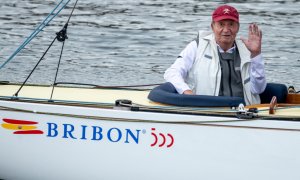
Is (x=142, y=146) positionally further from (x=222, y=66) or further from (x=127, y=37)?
(x=127, y=37)

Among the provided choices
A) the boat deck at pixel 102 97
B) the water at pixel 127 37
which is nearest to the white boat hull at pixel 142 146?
the boat deck at pixel 102 97

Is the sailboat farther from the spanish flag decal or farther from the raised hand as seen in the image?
the raised hand

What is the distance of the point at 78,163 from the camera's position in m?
6.73

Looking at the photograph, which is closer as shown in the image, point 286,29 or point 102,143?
point 102,143

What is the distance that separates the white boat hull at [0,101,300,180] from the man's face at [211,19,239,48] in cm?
69

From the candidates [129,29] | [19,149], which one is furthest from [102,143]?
[129,29]

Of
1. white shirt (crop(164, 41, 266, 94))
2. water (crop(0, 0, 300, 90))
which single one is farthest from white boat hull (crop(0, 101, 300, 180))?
water (crop(0, 0, 300, 90))

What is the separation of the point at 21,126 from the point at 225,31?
1653mm

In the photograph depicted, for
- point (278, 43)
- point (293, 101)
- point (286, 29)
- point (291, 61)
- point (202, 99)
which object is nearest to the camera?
point (202, 99)

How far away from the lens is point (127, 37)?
16109 mm

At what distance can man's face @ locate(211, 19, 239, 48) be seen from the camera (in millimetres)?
6629

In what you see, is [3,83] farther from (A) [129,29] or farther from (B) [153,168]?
(A) [129,29]

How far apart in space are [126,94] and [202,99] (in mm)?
1063

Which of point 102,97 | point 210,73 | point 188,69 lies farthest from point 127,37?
point 210,73
